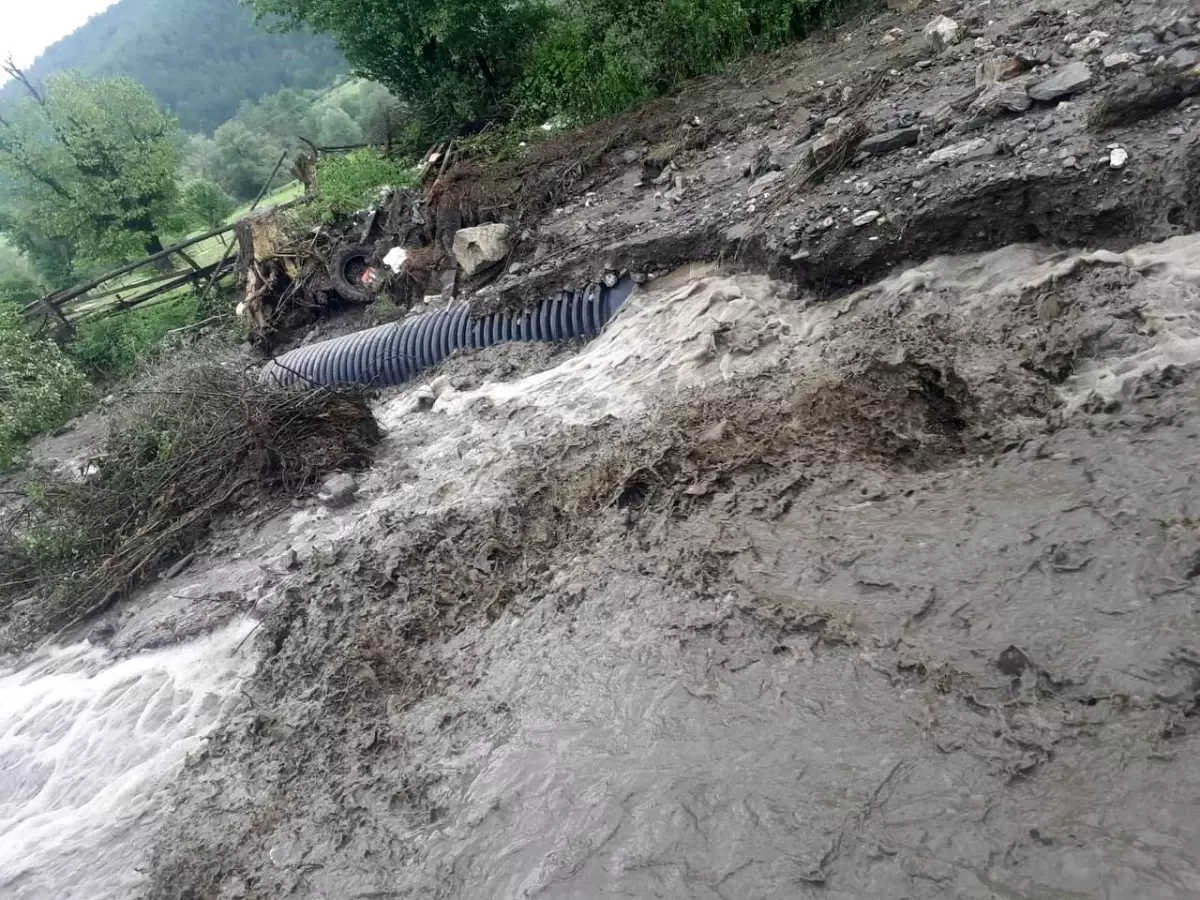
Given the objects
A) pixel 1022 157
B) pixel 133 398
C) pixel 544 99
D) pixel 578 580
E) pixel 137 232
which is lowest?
pixel 578 580

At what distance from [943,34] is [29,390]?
14.0m

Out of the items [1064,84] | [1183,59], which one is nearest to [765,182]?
[1064,84]

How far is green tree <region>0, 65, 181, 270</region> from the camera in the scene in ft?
76.1

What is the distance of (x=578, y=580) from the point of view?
459 centimetres

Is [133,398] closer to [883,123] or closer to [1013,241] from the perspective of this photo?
[883,123]

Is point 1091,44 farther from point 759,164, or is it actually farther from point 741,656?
point 741,656

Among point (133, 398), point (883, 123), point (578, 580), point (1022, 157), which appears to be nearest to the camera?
point (578, 580)

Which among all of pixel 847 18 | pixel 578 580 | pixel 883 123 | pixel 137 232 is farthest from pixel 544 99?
pixel 137 232

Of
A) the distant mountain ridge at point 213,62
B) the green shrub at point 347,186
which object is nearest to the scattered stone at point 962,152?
the green shrub at point 347,186

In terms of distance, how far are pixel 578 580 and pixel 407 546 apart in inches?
61.6

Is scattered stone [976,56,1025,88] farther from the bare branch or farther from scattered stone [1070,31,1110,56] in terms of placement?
the bare branch

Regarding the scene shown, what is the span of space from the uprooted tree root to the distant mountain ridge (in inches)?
3507

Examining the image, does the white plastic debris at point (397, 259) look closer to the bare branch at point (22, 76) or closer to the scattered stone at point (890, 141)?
the scattered stone at point (890, 141)

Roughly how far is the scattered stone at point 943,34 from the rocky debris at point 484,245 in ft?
17.1
